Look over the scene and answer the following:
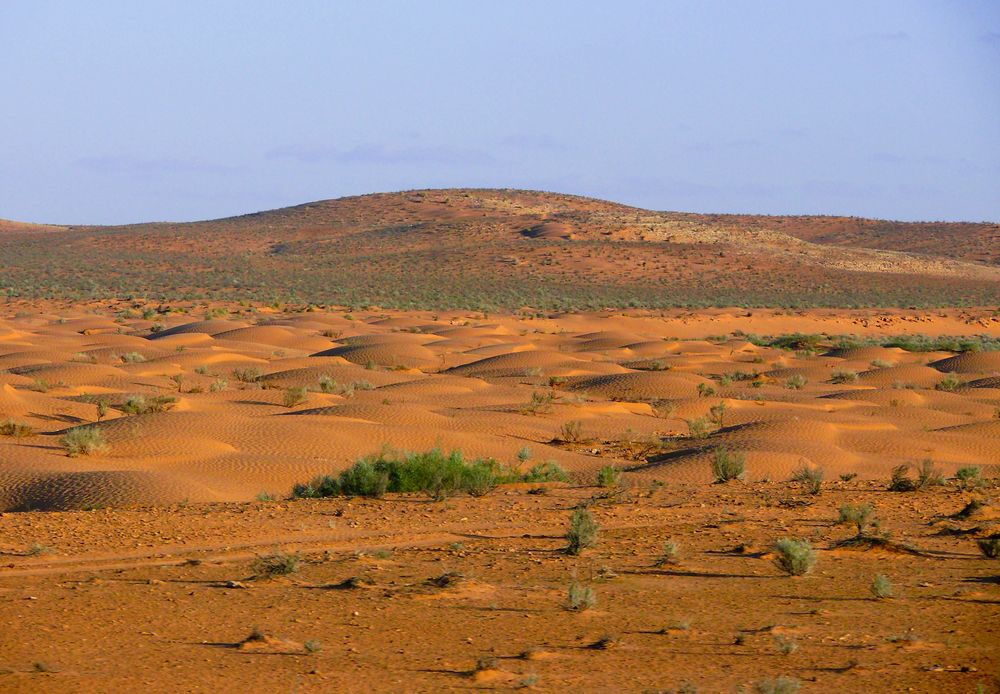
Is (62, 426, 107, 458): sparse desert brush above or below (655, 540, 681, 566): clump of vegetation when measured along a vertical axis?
above

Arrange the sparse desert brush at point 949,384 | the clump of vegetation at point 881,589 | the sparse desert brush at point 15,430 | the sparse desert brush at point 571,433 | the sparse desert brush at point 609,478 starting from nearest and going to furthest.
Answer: the clump of vegetation at point 881,589 < the sparse desert brush at point 609,478 < the sparse desert brush at point 15,430 < the sparse desert brush at point 571,433 < the sparse desert brush at point 949,384

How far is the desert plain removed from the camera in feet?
26.0

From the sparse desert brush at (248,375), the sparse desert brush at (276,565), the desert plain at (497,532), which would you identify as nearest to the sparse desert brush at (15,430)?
the desert plain at (497,532)

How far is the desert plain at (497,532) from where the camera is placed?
26.0 ft

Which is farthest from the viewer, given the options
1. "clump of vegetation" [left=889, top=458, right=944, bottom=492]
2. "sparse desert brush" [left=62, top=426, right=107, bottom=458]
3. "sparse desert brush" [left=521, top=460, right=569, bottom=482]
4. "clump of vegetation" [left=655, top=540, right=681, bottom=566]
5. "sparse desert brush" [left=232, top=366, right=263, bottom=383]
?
"sparse desert brush" [left=232, top=366, right=263, bottom=383]

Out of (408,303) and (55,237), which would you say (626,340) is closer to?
(408,303)

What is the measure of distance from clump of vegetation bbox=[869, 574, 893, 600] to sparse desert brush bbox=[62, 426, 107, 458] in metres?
11.2

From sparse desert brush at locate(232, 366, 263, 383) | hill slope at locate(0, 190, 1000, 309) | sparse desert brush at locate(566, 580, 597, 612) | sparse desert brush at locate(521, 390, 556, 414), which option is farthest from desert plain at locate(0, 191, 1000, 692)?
hill slope at locate(0, 190, 1000, 309)

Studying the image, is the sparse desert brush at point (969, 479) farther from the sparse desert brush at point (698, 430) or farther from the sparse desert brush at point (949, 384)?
the sparse desert brush at point (949, 384)

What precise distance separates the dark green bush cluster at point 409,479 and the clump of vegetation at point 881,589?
18.6 feet

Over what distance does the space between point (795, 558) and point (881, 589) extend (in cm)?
94

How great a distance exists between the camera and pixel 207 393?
25531 millimetres

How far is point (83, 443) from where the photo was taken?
1719 centimetres

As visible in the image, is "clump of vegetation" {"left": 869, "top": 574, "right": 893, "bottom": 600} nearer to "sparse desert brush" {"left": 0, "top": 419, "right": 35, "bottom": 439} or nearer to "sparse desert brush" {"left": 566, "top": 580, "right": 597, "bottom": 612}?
"sparse desert brush" {"left": 566, "top": 580, "right": 597, "bottom": 612}
